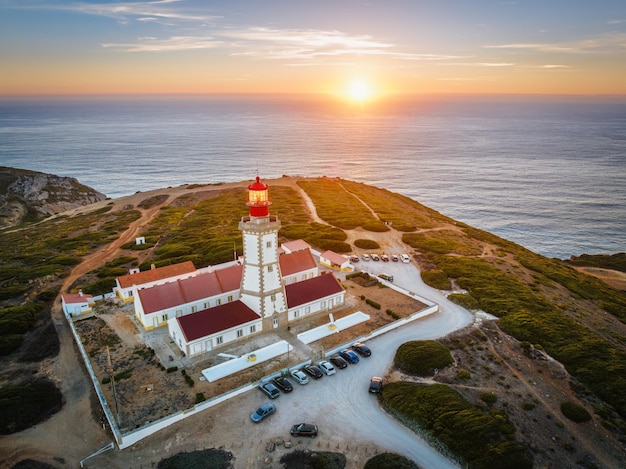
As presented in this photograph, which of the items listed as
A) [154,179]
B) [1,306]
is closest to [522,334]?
[1,306]

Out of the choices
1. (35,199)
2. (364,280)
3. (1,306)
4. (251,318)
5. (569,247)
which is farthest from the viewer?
(35,199)

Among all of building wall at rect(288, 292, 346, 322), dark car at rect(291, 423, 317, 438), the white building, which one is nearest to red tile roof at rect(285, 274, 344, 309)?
the white building

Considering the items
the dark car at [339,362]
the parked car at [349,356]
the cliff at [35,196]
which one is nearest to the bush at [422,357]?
the parked car at [349,356]

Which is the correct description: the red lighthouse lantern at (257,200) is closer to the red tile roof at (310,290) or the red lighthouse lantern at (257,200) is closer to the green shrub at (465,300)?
the red tile roof at (310,290)

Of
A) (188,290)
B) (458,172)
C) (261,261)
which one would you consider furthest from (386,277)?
(458,172)

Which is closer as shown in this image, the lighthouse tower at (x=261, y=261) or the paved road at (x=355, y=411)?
the paved road at (x=355, y=411)

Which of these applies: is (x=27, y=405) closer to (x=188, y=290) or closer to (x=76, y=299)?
(x=76, y=299)

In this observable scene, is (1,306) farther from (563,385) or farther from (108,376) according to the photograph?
(563,385)
